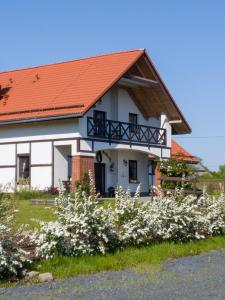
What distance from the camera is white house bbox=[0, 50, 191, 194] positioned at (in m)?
26.6

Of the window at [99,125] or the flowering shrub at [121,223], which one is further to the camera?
the window at [99,125]

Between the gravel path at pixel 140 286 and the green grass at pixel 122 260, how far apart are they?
0.95 feet

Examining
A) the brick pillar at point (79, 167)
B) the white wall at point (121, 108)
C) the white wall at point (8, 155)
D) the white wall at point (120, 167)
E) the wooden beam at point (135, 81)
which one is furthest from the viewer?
the white wall at point (120, 167)

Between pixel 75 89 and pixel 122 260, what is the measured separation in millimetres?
18381

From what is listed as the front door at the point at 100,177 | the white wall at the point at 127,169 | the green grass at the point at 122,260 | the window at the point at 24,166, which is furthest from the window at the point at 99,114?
the green grass at the point at 122,260

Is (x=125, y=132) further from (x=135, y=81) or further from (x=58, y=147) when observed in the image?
(x=58, y=147)

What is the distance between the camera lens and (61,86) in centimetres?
2902

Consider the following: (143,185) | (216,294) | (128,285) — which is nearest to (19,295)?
(128,285)

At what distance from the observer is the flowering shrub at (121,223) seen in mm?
9820

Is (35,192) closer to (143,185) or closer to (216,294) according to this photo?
(143,185)

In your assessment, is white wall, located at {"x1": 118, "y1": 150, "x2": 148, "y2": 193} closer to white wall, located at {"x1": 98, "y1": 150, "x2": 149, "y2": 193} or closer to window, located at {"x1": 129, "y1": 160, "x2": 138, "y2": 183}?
white wall, located at {"x1": 98, "y1": 150, "x2": 149, "y2": 193}

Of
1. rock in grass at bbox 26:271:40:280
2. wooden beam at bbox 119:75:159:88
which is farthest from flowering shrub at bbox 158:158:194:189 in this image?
rock in grass at bbox 26:271:40:280

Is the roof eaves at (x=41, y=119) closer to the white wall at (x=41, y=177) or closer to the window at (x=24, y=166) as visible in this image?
the window at (x=24, y=166)

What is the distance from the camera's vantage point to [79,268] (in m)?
9.26
